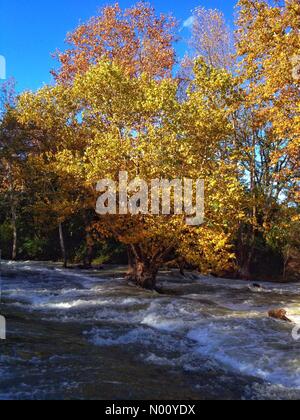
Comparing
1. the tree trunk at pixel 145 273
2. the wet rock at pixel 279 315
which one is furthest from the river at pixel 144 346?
the tree trunk at pixel 145 273

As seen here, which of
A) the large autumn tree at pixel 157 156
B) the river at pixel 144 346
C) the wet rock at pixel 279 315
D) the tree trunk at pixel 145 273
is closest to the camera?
the river at pixel 144 346

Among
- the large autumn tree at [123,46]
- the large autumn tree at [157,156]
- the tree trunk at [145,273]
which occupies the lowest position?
the tree trunk at [145,273]

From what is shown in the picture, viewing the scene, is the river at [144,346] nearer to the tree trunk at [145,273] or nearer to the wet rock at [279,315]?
the wet rock at [279,315]

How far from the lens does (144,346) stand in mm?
11023

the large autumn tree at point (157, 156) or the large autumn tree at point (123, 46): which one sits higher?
the large autumn tree at point (123, 46)

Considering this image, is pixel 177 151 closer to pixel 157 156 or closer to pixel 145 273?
pixel 157 156

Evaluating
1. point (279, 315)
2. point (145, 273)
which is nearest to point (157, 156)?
point (145, 273)

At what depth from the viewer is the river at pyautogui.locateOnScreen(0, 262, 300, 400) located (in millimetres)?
8141

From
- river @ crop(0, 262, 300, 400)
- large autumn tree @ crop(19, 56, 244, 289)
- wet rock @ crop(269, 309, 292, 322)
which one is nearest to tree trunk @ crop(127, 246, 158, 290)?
large autumn tree @ crop(19, 56, 244, 289)

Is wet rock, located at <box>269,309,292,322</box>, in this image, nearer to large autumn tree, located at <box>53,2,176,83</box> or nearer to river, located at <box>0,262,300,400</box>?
river, located at <box>0,262,300,400</box>

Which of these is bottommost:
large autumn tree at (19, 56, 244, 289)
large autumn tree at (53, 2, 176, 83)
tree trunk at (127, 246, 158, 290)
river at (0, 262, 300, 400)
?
river at (0, 262, 300, 400)

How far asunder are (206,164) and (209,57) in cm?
1725

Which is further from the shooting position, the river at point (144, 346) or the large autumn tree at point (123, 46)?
the large autumn tree at point (123, 46)

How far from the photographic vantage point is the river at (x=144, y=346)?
8141 millimetres
